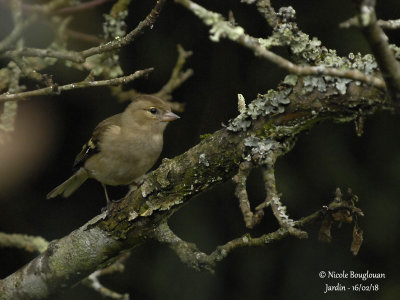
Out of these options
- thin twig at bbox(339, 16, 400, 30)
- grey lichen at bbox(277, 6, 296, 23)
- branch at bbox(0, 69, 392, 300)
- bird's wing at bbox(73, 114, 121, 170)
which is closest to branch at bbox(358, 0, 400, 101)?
Answer: thin twig at bbox(339, 16, 400, 30)

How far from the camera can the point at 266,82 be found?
406 centimetres

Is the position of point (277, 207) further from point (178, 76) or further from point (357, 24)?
point (178, 76)

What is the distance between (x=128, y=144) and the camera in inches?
158

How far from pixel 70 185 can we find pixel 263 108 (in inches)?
92.1

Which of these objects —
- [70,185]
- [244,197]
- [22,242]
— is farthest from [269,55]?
[70,185]

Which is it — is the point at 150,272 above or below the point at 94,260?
below

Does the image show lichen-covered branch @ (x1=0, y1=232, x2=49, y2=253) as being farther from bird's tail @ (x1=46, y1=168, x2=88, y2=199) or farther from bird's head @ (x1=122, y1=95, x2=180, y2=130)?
bird's head @ (x1=122, y1=95, x2=180, y2=130)

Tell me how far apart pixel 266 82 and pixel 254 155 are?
193 cm

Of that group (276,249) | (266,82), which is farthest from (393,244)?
(266,82)

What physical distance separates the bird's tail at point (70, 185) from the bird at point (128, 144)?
0.04 ft

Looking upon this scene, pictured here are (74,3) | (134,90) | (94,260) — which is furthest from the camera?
(134,90)

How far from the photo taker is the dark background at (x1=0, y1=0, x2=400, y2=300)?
3971mm

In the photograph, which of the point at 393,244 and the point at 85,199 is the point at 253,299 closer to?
the point at 393,244

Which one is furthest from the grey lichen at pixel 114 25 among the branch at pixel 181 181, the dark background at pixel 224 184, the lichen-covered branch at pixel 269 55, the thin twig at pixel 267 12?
the lichen-covered branch at pixel 269 55
